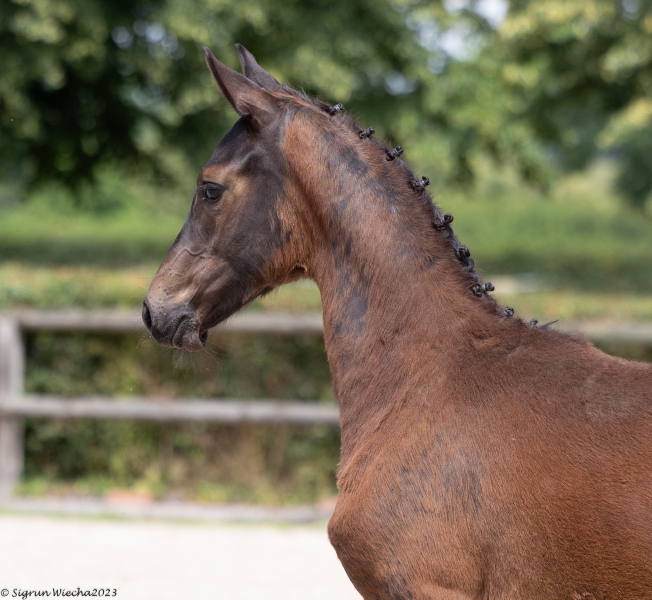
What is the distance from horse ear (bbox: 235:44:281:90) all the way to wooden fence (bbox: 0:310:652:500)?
417cm

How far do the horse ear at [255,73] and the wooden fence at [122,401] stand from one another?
4.17 meters

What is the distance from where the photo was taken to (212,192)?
2.94 m

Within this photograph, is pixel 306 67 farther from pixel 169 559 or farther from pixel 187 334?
pixel 187 334

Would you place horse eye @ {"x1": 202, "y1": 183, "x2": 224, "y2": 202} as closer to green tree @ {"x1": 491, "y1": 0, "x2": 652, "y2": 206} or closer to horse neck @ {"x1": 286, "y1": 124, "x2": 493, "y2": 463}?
horse neck @ {"x1": 286, "y1": 124, "x2": 493, "y2": 463}

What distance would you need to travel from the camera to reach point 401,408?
2.71 m

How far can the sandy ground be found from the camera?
212 inches

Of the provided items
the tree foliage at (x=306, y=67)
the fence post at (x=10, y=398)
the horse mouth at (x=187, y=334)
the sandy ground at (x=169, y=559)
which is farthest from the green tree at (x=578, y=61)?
the horse mouth at (x=187, y=334)

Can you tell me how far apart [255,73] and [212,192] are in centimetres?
55

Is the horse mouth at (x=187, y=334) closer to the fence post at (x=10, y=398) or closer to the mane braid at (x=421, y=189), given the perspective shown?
the mane braid at (x=421, y=189)

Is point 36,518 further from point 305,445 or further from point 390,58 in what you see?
point 390,58

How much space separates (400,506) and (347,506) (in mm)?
198

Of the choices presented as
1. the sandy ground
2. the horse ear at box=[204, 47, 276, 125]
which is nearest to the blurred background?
the sandy ground

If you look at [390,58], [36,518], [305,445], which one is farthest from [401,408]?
[390,58]

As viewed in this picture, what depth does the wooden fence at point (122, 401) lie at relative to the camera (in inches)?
283
